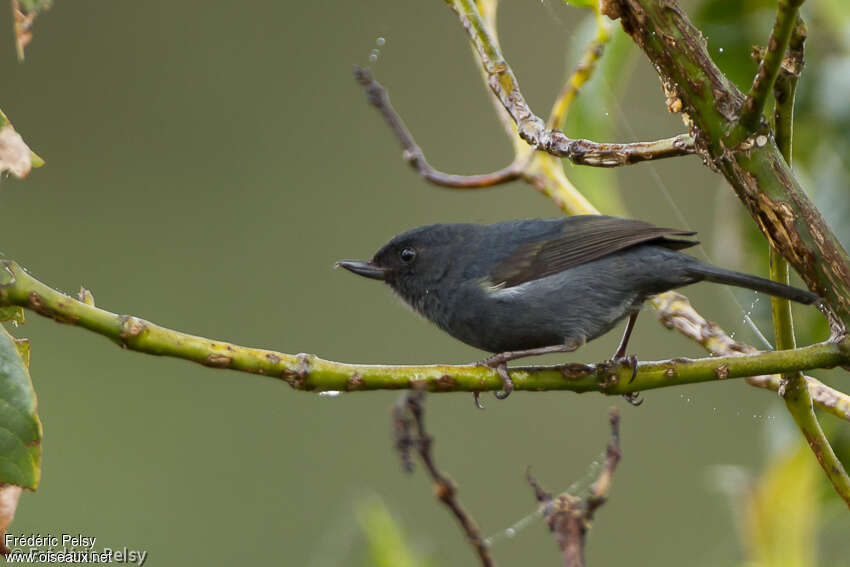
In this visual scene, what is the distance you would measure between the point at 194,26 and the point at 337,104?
51.6 inches

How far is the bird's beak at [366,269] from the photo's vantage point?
11.1 ft

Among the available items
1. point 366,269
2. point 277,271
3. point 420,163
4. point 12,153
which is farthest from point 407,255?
point 277,271

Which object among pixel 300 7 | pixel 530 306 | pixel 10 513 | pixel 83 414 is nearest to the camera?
pixel 10 513

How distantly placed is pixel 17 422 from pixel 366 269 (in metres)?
1.90

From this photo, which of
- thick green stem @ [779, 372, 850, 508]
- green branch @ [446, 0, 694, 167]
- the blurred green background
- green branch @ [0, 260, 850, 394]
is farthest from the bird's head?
the blurred green background

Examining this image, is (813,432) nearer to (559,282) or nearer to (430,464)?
(430,464)

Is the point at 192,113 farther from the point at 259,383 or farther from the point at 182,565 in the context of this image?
the point at 182,565

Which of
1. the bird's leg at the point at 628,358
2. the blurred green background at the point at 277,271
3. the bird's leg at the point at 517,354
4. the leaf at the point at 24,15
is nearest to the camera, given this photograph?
the leaf at the point at 24,15

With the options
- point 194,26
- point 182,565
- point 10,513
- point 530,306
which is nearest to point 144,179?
point 194,26

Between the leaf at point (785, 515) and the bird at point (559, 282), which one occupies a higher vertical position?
the bird at point (559, 282)

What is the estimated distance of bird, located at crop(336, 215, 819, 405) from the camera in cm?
295

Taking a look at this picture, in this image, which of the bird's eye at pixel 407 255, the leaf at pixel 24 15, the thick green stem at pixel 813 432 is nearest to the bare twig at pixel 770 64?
the thick green stem at pixel 813 432

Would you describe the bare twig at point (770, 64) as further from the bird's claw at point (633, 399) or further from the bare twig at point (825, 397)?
the bird's claw at point (633, 399)

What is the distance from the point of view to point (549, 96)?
7.16 m
